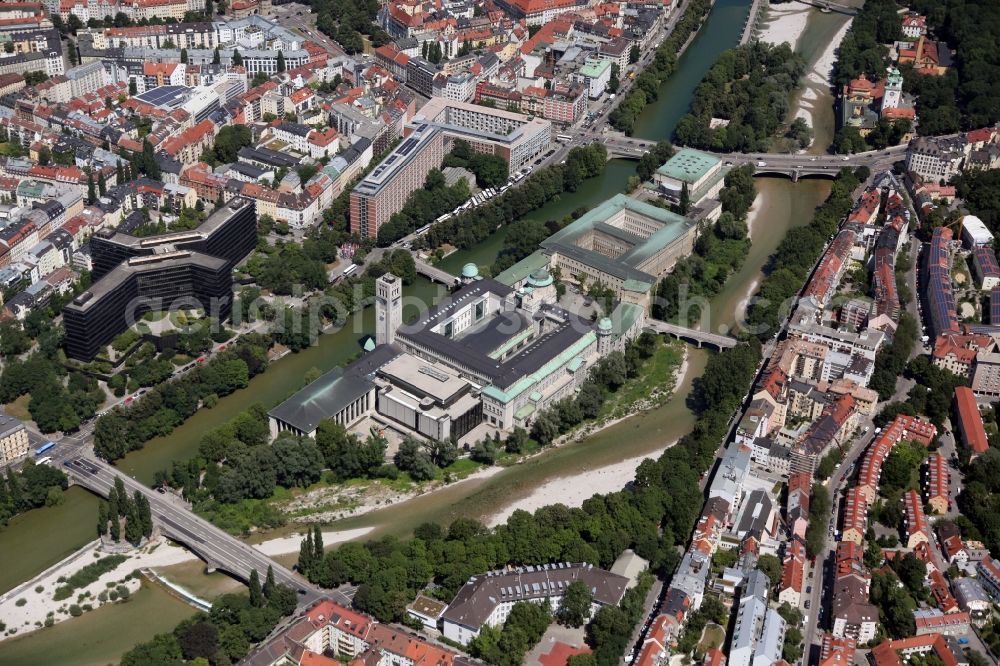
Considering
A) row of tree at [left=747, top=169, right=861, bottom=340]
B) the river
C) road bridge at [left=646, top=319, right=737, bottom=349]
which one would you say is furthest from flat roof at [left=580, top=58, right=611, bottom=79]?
→ road bridge at [left=646, top=319, right=737, bottom=349]

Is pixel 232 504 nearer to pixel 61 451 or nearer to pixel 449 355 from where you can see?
pixel 61 451

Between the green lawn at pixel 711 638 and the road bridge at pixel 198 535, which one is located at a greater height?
the green lawn at pixel 711 638

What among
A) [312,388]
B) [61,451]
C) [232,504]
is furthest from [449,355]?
[61,451]

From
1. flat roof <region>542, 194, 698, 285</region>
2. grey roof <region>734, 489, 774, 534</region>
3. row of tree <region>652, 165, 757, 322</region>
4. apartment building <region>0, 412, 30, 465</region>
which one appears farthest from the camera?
flat roof <region>542, 194, 698, 285</region>

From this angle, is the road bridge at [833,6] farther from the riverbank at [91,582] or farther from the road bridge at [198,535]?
the road bridge at [198,535]

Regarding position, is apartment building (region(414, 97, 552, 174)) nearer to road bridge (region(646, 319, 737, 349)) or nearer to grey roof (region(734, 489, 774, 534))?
road bridge (region(646, 319, 737, 349))

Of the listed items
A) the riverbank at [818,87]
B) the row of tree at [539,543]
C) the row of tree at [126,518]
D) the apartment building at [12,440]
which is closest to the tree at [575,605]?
the row of tree at [539,543]
